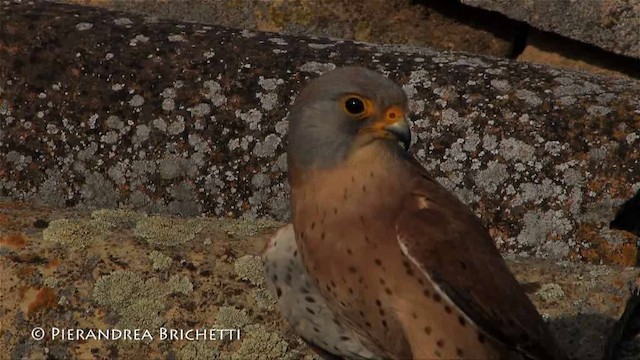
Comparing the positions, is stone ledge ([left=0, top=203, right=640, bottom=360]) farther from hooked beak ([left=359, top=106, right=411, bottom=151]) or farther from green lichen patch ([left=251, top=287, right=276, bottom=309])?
hooked beak ([left=359, top=106, right=411, bottom=151])

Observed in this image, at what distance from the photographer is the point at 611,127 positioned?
593 centimetres

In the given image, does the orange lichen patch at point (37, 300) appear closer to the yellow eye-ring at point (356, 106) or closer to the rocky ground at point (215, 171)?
the rocky ground at point (215, 171)

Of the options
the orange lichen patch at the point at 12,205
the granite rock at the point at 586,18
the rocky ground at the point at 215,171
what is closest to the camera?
the rocky ground at the point at 215,171

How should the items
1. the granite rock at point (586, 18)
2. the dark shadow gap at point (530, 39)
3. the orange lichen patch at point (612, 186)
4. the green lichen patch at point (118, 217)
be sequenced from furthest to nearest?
the dark shadow gap at point (530, 39) → the granite rock at point (586, 18) → the orange lichen patch at point (612, 186) → the green lichen patch at point (118, 217)

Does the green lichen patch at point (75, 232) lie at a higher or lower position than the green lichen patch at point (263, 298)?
higher

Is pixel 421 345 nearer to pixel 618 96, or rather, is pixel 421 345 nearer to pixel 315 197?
pixel 315 197

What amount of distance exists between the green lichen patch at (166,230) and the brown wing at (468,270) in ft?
3.89

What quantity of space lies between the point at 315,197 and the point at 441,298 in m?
0.62

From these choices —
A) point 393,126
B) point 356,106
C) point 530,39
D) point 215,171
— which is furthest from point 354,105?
point 530,39

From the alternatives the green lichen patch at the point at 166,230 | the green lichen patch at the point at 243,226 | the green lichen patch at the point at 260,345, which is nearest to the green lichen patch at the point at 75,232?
the green lichen patch at the point at 166,230

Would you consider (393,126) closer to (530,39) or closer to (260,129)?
(260,129)

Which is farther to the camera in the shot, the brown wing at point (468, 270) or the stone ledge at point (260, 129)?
the stone ledge at point (260, 129)

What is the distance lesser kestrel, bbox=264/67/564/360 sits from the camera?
170 inches

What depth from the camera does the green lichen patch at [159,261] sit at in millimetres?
4910
